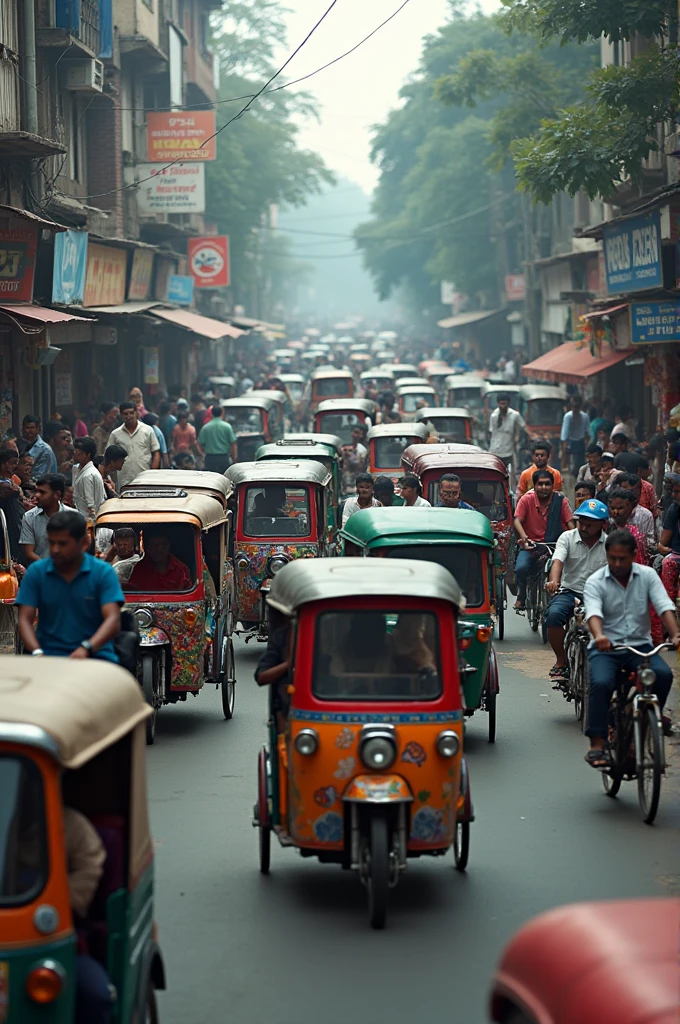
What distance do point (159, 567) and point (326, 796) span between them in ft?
16.2

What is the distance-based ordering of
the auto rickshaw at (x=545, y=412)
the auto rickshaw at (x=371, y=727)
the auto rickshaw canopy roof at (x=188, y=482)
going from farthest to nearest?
the auto rickshaw at (x=545, y=412) < the auto rickshaw canopy roof at (x=188, y=482) < the auto rickshaw at (x=371, y=727)

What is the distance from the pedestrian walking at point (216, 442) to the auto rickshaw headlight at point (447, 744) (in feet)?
57.7

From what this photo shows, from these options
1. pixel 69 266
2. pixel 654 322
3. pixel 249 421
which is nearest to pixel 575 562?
pixel 654 322

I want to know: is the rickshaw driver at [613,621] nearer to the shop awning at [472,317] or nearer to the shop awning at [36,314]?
the shop awning at [36,314]

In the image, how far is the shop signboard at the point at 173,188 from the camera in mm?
32781

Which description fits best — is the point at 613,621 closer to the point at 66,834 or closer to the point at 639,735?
the point at 639,735

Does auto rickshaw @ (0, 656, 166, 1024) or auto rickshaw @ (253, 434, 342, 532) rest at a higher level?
auto rickshaw @ (253, 434, 342, 532)

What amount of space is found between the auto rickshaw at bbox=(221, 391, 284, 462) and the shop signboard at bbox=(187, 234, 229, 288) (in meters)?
9.62

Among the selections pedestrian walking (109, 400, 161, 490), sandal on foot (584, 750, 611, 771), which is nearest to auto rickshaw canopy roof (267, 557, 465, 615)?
sandal on foot (584, 750, 611, 771)

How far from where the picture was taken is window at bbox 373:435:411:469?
77.1 ft

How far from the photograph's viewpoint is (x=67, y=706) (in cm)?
464

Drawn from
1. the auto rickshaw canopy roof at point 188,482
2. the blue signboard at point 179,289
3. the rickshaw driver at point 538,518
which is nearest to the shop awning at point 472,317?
the blue signboard at point 179,289

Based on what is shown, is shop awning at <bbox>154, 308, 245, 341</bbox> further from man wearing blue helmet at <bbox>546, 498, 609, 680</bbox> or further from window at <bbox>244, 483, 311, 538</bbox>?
man wearing blue helmet at <bbox>546, 498, 609, 680</bbox>

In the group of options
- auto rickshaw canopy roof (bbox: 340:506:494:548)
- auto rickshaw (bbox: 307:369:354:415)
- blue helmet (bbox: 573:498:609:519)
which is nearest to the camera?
auto rickshaw canopy roof (bbox: 340:506:494:548)
